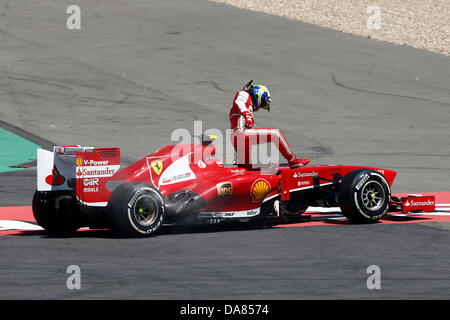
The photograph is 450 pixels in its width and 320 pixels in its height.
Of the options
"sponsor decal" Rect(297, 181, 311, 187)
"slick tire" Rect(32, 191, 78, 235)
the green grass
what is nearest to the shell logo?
"sponsor decal" Rect(297, 181, 311, 187)

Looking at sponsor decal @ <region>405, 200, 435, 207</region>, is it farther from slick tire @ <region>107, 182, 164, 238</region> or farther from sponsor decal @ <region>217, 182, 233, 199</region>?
slick tire @ <region>107, 182, 164, 238</region>

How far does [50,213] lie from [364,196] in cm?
422

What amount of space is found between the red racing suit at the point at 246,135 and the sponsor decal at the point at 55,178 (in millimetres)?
2600

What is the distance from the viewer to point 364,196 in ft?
39.2

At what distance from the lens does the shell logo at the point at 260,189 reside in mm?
11734

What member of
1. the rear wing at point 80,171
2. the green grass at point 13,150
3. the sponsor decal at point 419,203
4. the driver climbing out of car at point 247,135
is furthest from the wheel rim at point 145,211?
the green grass at point 13,150

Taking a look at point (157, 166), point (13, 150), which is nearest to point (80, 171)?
point (157, 166)

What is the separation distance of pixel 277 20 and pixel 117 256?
98.1 ft

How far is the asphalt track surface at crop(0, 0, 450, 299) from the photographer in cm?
838

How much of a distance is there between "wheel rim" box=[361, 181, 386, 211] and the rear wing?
345 centimetres

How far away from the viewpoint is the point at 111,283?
8.05m

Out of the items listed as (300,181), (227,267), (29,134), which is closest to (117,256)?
(227,267)

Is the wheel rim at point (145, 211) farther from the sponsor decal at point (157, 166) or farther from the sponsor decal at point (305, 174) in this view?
the sponsor decal at point (305, 174)

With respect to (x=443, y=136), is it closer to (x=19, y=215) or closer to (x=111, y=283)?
(x=19, y=215)
